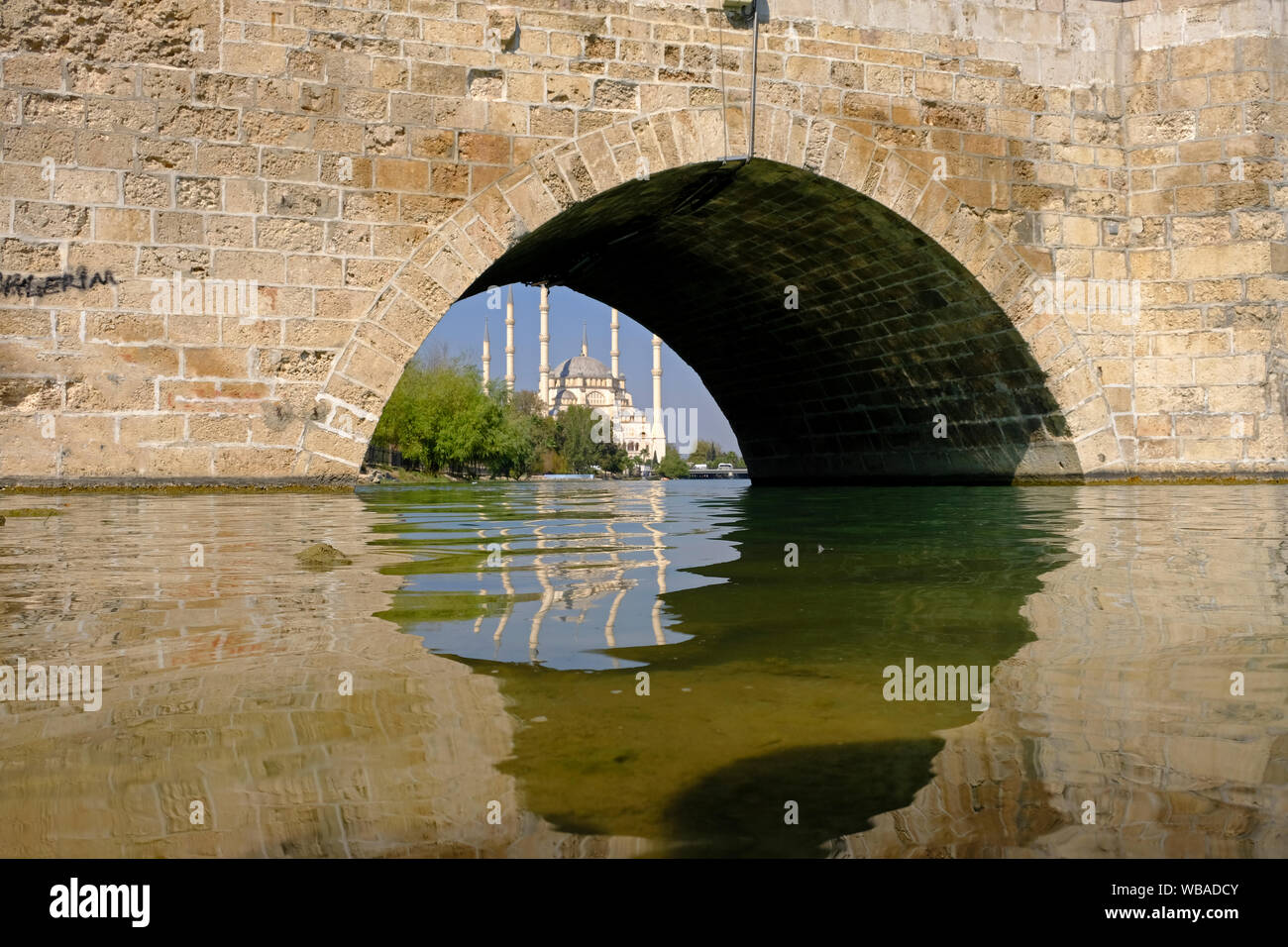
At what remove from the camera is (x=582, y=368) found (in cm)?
11619

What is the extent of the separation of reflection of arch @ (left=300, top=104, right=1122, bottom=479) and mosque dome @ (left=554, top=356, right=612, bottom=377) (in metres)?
101

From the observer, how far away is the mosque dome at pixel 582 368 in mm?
115875

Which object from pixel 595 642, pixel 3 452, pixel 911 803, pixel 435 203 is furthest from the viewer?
pixel 435 203

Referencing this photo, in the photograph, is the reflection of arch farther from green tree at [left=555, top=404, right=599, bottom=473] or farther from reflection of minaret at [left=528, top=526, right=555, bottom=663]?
green tree at [left=555, top=404, right=599, bottom=473]

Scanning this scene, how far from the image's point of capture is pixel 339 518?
18.9 ft

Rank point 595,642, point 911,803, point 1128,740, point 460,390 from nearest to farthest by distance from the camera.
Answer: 1. point 911,803
2. point 1128,740
3. point 595,642
4. point 460,390

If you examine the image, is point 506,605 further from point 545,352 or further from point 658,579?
point 545,352

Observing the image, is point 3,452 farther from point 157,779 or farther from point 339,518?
point 157,779

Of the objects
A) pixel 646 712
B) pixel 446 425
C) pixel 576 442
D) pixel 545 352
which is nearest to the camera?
pixel 646 712

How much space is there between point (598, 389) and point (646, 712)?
112798 millimetres

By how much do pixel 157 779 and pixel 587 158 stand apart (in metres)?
8.19

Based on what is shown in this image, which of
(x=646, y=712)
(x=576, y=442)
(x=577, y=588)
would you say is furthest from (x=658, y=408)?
(x=646, y=712)

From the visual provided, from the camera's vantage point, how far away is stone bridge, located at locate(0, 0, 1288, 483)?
7.70 meters
